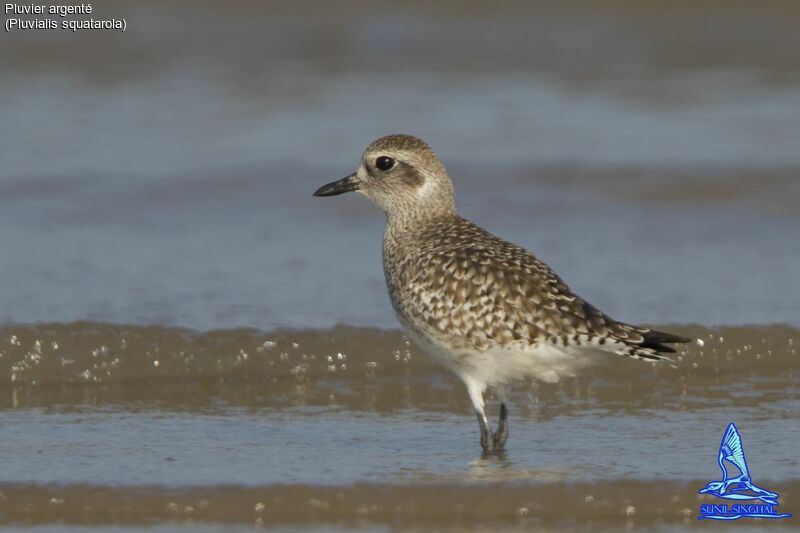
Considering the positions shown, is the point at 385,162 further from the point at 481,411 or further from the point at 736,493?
the point at 736,493

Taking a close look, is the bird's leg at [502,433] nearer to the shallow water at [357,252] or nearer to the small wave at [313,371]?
the shallow water at [357,252]

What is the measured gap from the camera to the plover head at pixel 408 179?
31.0ft

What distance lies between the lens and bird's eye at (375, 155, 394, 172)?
31.4ft

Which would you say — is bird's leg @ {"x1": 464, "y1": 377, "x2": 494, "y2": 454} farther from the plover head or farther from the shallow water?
the plover head

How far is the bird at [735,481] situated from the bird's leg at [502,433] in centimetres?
127

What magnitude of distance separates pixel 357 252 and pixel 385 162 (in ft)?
12.7

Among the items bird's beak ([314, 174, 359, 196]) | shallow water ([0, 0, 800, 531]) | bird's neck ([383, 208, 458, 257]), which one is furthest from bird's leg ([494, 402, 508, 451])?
bird's beak ([314, 174, 359, 196])

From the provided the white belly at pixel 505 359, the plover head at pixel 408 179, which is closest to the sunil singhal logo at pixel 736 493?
the white belly at pixel 505 359

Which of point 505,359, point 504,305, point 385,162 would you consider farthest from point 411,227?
point 505,359

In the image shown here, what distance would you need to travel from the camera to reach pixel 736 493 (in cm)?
783

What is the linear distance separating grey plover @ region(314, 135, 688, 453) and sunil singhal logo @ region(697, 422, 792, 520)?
69cm

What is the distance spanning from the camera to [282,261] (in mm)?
13055

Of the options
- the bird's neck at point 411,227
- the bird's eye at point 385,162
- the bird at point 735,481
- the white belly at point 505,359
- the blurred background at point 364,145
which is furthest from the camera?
the blurred background at point 364,145

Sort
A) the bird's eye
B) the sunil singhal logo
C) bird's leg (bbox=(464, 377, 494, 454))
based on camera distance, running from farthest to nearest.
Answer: the bird's eye < bird's leg (bbox=(464, 377, 494, 454)) < the sunil singhal logo
